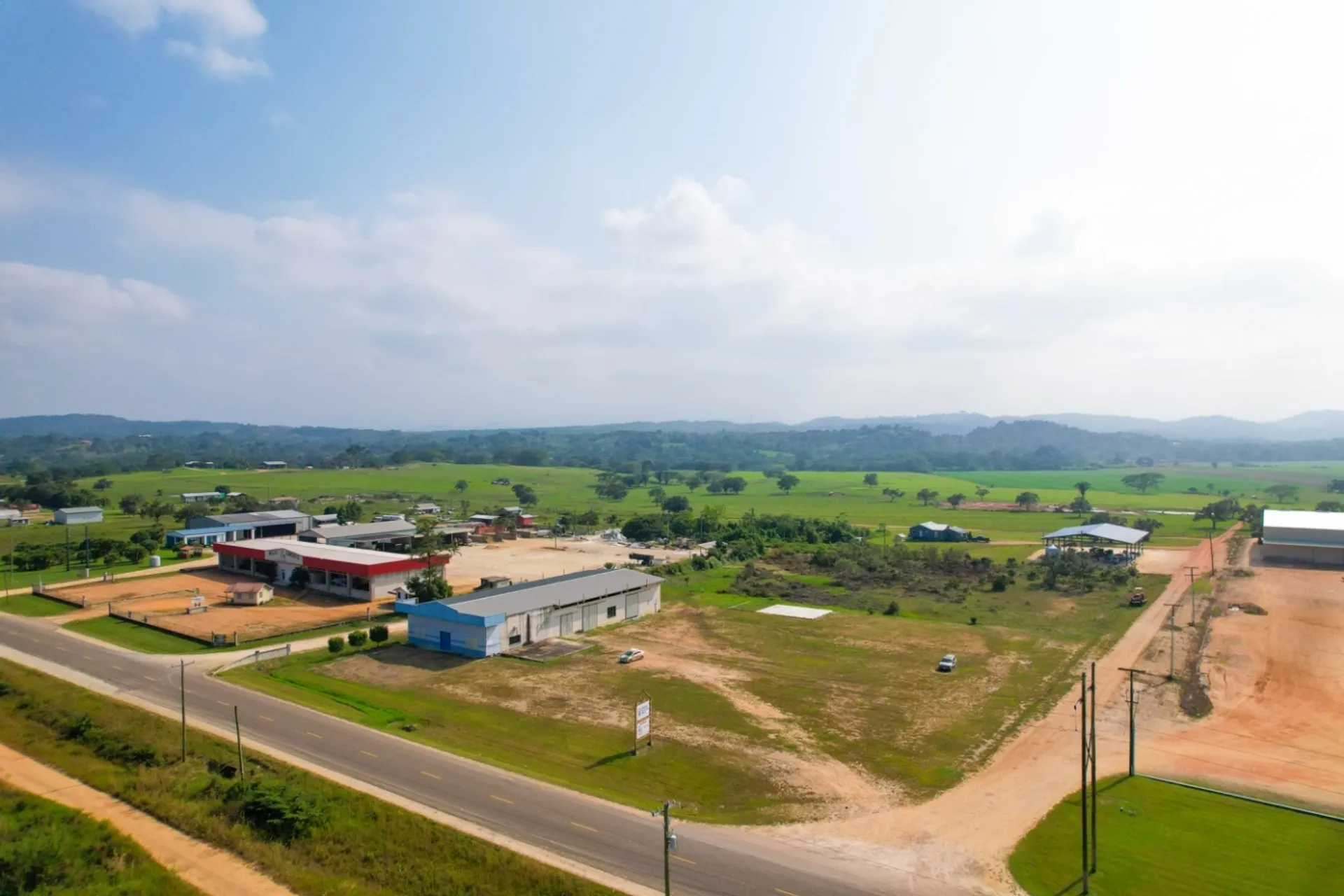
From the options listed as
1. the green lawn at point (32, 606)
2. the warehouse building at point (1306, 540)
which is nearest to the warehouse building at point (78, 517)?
the green lawn at point (32, 606)

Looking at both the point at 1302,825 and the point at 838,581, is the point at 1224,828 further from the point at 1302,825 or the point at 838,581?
the point at 838,581

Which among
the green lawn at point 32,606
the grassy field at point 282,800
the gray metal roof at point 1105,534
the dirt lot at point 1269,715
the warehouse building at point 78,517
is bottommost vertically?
the dirt lot at point 1269,715

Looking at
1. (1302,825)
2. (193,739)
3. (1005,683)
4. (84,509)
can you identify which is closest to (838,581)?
(1005,683)

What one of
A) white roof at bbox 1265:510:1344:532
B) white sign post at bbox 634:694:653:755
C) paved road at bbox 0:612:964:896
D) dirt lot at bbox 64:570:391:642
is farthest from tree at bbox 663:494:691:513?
white sign post at bbox 634:694:653:755

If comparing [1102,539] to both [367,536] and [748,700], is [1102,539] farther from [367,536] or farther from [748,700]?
[367,536]

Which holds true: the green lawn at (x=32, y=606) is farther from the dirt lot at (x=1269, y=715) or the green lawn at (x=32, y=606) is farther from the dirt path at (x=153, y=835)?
the dirt lot at (x=1269, y=715)

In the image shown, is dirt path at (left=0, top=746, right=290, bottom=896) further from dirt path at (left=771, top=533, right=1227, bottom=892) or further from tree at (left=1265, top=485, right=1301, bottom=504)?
tree at (left=1265, top=485, right=1301, bottom=504)
